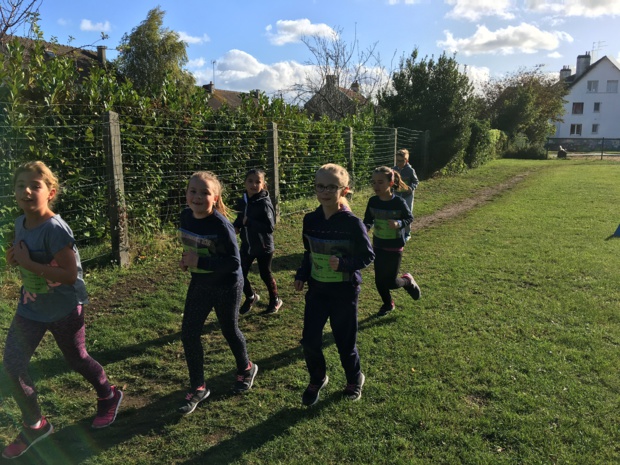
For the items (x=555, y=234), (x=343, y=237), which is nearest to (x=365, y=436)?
(x=343, y=237)

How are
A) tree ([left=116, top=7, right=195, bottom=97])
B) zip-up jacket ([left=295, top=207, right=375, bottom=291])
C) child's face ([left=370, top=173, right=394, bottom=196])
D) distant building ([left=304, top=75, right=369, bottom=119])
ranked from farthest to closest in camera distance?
tree ([left=116, top=7, right=195, bottom=97]), distant building ([left=304, top=75, right=369, bottom=119]), child's face ([left=370, top=173, right=394, bottom=196]), zip-up jacket ([left=295, top=207, right=375, bottom=291])

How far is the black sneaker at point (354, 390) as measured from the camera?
11.2ft

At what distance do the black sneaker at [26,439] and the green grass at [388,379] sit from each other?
2.1 inches

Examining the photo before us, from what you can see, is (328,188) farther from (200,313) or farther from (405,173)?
(405,173)

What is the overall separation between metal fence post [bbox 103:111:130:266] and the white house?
6571cm

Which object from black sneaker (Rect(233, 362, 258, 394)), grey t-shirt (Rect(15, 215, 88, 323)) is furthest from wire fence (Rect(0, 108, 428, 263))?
black sneaker (Rect(233, 362, 258, 394))

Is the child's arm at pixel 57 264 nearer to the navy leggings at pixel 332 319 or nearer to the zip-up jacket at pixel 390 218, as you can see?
the navy leggings at pixel 332 319

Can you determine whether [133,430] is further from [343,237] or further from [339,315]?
[343,237]

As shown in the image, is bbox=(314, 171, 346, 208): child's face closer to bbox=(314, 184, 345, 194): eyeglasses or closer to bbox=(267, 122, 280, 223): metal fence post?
bbox=(314, 184, 345, 194): eyeglasses

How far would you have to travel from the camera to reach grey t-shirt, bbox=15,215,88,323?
8.81 feet

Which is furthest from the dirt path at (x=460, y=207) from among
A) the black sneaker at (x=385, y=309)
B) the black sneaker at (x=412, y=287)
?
the black sneaker at (x=385, y=309)

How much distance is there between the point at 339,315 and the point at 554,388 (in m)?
1.86

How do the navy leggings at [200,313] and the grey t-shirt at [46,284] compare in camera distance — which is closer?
the grey t-shirt at [46,284]

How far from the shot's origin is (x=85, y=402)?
3.41 meters
